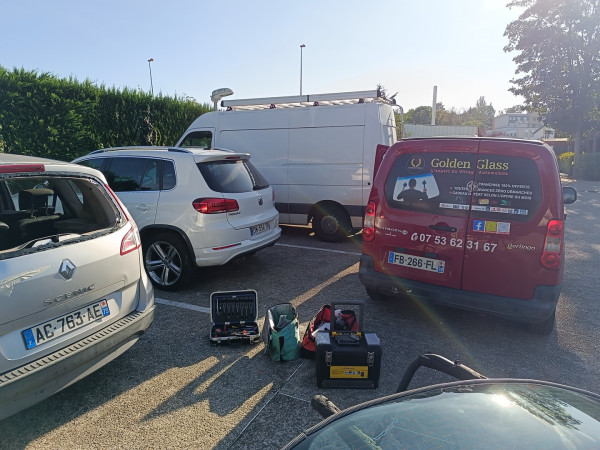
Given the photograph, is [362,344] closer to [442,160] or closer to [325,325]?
[325,325]

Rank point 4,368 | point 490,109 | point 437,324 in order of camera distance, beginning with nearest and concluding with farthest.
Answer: point 4,368
point 437,324
point 490,109

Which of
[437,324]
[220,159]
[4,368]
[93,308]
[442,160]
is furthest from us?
[220,159]

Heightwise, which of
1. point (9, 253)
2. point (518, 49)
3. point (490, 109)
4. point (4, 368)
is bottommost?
point (4, 368)

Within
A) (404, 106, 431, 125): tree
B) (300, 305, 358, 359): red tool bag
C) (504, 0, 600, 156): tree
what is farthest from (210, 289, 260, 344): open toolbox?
(404, 106, 431, 125): tree

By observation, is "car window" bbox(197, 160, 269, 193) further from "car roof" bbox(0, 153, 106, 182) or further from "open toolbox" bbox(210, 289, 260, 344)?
"car roof" bbox(0, 153, 106, 182)

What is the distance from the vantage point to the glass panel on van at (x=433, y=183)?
3.86 meters

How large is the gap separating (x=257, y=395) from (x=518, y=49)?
31380 mm

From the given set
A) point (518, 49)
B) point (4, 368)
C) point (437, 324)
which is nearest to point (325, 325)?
point (437, 324)

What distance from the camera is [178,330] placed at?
4.10 m

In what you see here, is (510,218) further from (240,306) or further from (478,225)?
(240,306)

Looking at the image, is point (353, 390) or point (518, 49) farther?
point (518, 49)

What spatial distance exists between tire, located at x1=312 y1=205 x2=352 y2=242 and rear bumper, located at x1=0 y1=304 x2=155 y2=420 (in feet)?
16.9

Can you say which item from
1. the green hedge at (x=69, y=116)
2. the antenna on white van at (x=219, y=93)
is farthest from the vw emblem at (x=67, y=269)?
the green hedge at (x=69, y=116)

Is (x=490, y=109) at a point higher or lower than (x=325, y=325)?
higher
